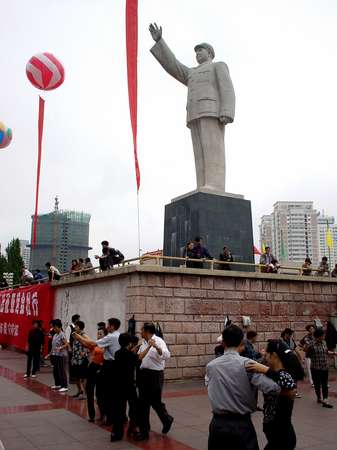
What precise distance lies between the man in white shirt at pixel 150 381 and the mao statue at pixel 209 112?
333 inches

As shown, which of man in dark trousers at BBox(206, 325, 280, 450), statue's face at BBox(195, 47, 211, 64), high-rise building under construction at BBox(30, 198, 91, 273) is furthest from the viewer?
high-rise building under construction at BBox(30, 198, 91, 273)

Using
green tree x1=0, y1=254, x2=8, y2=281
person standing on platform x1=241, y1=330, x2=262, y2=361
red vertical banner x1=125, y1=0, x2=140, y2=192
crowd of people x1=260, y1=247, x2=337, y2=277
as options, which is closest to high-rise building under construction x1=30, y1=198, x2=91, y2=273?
green tree x1=0, y1=254, x2=8, y2=281

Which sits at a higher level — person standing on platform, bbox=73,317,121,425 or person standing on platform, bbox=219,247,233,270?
person standing on platform, bbox=219,247,233,270

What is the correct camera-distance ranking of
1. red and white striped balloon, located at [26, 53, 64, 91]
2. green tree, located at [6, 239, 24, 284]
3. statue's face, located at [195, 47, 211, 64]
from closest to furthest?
1. red and white striped balloon, located at [26, 53, 64, 91]
2. statue's face, located at [195, 47, 211, 64]
3. green tree, located at [6, 239, 24, 284]

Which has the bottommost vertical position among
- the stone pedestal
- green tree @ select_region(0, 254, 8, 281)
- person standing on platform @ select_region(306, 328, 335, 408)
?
person standing on platform @ select_region(306, 328, 335, 408)

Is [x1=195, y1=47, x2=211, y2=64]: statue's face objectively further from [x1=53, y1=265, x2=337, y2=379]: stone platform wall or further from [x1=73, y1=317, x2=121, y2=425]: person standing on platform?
[x1=73, y1=317, x2=121, y2=425]: person standing on platform

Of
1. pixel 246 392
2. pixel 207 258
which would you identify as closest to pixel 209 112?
pixel 207 258

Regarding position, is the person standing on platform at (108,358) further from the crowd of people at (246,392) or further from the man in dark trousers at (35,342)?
the man in dark trousers at (35,342)

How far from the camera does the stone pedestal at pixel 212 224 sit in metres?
13.0

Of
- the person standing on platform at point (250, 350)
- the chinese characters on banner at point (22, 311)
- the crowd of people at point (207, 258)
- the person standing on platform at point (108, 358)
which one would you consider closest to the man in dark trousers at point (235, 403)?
the person standing on platform at point (108, 358)

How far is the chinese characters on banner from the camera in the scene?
49.3 ft

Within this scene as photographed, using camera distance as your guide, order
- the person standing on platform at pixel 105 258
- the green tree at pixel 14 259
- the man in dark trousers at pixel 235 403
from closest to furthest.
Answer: the man in dark trousers at pixel 235 403 < the person standing on platform at pixel 105 258 < the green tree at pixel 14 259

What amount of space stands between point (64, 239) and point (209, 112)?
136ft

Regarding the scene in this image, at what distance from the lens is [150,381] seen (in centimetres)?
586
